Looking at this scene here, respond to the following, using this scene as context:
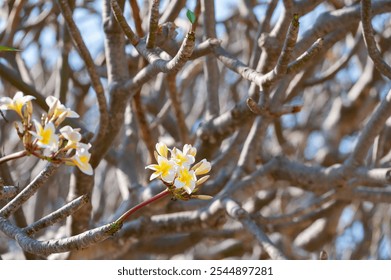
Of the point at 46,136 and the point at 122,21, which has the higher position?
the point at 122,21

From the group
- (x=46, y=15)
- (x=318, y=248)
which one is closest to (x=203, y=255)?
(x=318, y=248)

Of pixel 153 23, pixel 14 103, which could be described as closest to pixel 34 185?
pixel 14 103

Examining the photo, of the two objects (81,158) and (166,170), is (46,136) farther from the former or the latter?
(166,170)

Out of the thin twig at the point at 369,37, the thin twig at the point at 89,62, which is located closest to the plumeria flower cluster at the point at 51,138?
the thin twig at the point at 89,62

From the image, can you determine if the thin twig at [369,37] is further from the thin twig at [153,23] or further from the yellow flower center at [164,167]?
→ the yellow flower center at [164,167]

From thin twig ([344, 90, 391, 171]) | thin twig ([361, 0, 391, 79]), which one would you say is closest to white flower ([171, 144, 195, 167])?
thin twig ([361, 0, 391, 79])
